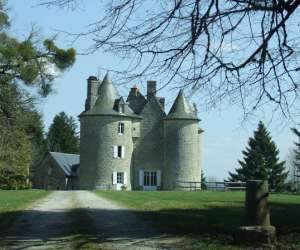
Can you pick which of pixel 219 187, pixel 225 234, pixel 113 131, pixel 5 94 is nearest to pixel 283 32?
pixel 225 234

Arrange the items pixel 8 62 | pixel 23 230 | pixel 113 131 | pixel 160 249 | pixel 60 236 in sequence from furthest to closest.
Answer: pixel 113 131 → pixel 8 62 → pixel 23 230 → pixel 60 236 → pixel 160 249

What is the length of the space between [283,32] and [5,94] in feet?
66.8

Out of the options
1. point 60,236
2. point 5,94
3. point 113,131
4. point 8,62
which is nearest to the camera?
point 60,236

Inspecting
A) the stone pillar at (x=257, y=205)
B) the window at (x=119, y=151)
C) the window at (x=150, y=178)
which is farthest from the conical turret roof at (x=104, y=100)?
the stone pillar at (x=257, y=205)

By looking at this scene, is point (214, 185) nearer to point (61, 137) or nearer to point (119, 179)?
point (119, 179)

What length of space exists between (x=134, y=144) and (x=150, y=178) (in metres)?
3.78

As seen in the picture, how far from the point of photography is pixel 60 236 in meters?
10.7

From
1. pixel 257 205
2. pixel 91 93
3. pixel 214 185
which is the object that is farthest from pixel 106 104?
pixel 257 205

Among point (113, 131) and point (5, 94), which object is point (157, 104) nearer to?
point (113, 131)

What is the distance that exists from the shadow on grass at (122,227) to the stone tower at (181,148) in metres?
39.7

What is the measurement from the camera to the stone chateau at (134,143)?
54781mm

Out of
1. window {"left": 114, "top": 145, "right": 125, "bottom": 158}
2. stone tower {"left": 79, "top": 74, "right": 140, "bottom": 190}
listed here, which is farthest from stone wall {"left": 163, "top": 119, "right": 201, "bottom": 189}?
window {"left": 114, "top": 145, "right": 125, "bottom": 158}

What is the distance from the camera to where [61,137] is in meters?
85.8

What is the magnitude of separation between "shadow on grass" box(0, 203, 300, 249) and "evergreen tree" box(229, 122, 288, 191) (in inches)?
2031
